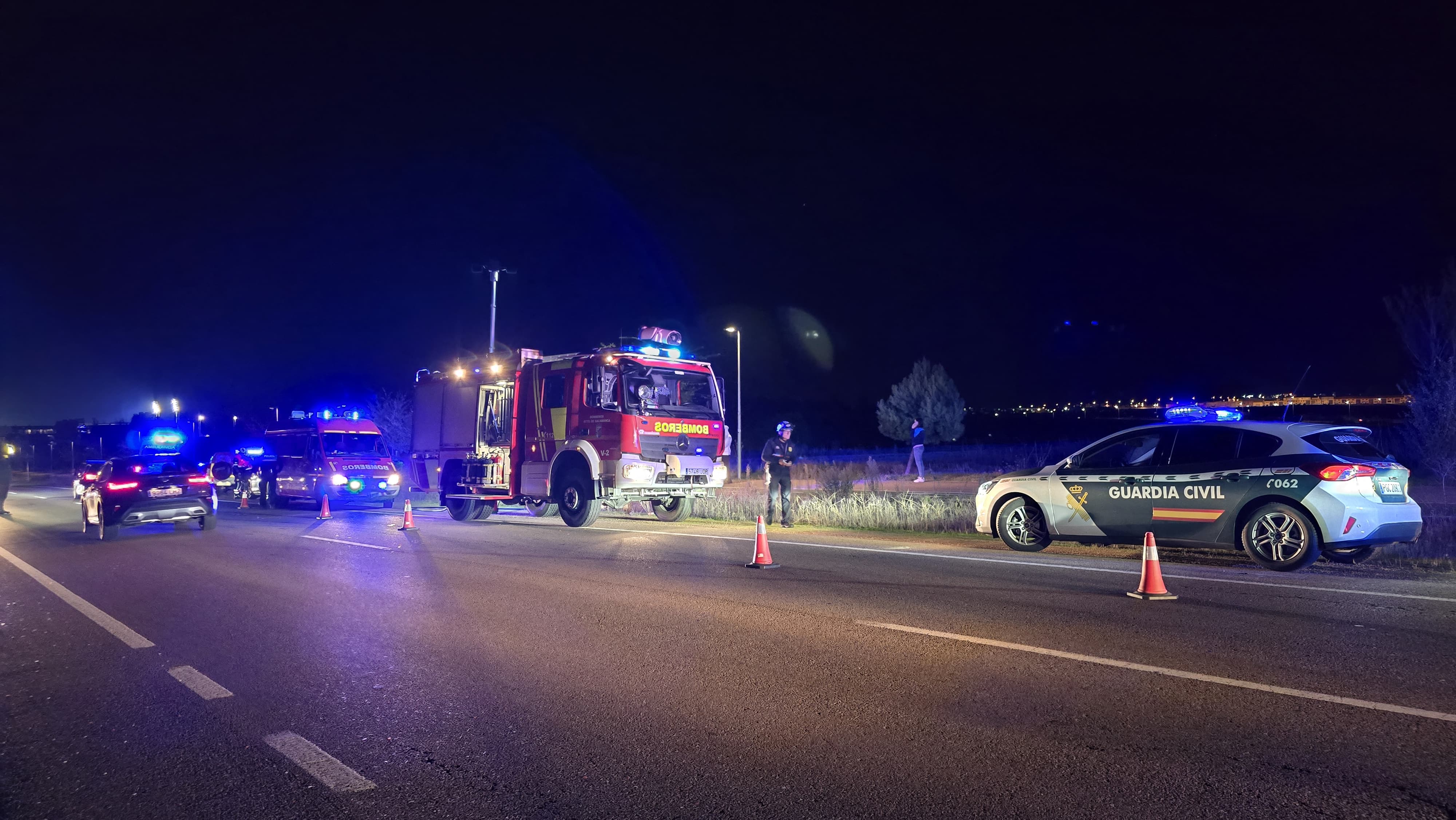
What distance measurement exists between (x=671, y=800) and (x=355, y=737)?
204 centimetres

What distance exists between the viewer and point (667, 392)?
15.8m

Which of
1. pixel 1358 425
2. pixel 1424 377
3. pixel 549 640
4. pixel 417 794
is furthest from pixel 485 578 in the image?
pixel 1424 377

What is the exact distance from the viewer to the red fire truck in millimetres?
15133

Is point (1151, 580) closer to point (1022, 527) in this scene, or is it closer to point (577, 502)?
point (1022, 527)

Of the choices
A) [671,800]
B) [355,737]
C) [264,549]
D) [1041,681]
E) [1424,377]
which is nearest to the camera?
[671,800]

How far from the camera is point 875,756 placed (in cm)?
448

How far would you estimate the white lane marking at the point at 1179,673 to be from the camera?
16.4 ft

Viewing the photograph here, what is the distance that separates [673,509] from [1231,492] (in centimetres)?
1003

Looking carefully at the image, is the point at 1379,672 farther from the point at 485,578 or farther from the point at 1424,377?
the point at 1424,377

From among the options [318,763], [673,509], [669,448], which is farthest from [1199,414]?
[318,763]

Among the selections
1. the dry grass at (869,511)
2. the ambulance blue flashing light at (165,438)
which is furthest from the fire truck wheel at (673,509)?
the ambulance blue flashing light at (165,438)

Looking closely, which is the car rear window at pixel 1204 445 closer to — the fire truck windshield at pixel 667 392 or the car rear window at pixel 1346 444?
the car rear window at pixel 1346 444

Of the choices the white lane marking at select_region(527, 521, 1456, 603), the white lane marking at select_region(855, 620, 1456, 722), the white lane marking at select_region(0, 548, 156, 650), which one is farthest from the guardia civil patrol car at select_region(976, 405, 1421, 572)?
the white lane marking at select_region(0, 548, 156, 650)

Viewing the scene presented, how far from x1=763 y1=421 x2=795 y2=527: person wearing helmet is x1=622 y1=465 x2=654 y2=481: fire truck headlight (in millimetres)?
2071
